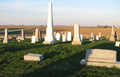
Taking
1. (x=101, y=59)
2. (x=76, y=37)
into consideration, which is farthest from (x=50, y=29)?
(x=101, y=59)

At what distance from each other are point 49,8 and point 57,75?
10.7 metres

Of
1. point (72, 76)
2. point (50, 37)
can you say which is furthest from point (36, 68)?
point (50, 37)

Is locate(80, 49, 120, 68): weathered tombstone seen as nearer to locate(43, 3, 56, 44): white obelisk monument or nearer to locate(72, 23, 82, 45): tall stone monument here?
locate(72, 23, 82, 45): tall stone monument

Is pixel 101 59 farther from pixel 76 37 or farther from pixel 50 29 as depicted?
pixel 50 29

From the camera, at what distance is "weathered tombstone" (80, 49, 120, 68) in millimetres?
6555

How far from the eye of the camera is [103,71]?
19.1ft

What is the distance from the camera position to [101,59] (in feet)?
22.1

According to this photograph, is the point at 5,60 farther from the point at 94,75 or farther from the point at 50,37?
the point at 50,37

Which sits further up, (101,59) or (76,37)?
(76,37)

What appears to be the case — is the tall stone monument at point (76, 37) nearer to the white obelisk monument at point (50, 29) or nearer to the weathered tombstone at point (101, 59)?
the white obelisk monument at point (50, 29)

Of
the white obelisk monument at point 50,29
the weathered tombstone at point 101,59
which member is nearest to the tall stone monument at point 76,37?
the white obelisk monument at point 50,29

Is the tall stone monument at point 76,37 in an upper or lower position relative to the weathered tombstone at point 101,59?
upper

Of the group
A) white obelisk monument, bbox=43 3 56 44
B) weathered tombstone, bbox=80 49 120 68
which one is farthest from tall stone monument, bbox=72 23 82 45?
weathered tombstone, bbox=80 49 120 68

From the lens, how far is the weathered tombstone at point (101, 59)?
21.5ft
